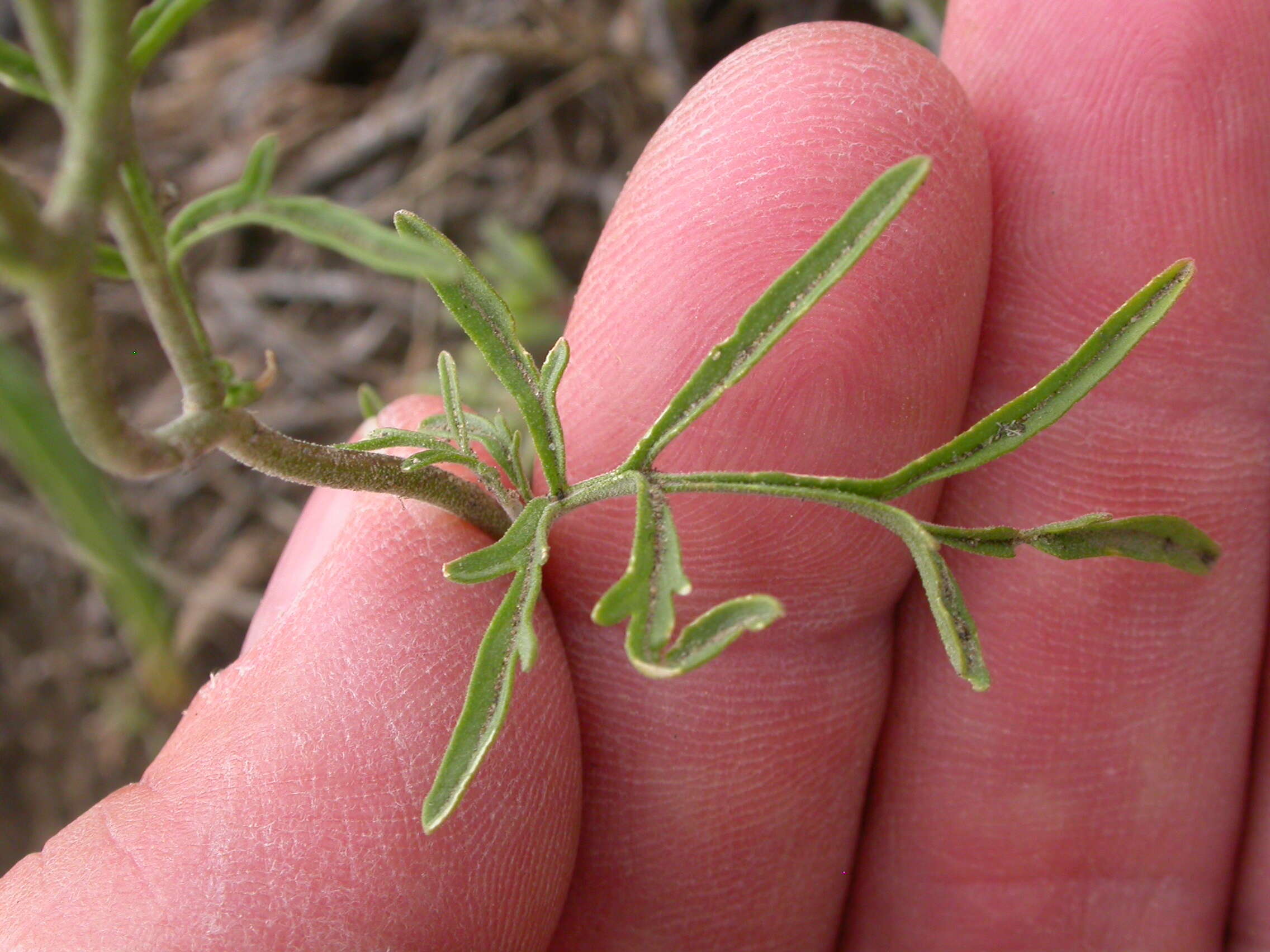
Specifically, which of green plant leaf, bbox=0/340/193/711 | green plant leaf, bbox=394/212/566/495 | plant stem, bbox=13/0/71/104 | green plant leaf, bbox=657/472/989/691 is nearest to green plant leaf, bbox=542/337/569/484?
green plant leaf, bbox=394/212/566/495


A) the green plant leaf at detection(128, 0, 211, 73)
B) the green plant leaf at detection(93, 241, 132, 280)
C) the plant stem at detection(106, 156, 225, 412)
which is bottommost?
the plant stem at detection(106, 156, 225, 412)

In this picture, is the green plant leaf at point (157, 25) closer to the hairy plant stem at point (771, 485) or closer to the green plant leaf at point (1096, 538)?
the hairy plant stem at point (771, 485)

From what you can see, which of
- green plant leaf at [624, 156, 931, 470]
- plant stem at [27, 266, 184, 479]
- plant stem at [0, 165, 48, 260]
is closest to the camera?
Result: plant stem at [0, 165, 48, 260]

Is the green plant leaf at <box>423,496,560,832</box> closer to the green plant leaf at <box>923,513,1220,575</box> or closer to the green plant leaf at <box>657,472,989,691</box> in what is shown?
the green plant leaf at <box>657,472,989,691</box>

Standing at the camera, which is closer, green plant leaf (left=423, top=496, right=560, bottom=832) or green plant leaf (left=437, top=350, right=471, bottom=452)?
green plant leaf (left=423, top=496, right=560, bottom=832)

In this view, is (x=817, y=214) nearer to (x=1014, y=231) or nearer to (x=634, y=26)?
(x=1014, y=231)

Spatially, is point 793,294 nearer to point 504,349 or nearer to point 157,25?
point 504,349

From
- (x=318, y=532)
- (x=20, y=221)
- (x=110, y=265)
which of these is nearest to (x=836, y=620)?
(x=318, y=532)

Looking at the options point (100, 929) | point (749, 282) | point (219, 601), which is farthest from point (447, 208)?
point (100, 929)
